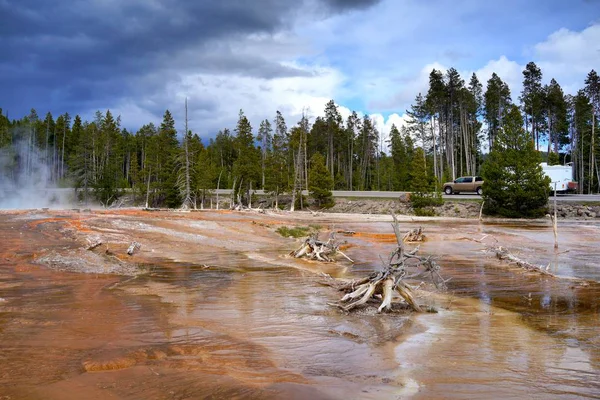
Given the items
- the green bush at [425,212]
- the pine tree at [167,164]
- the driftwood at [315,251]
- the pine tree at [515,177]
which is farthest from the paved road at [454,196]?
the driftwood at [315,251]

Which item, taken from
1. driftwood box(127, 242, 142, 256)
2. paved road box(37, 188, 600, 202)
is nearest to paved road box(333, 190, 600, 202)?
paved road box(37, 188, 600, 202)

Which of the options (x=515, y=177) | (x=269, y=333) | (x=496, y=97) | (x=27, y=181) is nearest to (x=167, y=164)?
(x=27, y=181)

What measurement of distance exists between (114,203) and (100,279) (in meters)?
55.2

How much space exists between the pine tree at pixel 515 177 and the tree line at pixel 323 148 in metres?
2.36

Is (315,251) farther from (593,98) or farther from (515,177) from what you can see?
(593,98)

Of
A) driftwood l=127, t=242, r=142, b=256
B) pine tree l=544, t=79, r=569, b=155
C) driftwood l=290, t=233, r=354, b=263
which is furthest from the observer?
pine tree l=544, t=79, r=569, b=155

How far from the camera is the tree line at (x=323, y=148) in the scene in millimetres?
57562

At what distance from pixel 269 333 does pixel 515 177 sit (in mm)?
35435

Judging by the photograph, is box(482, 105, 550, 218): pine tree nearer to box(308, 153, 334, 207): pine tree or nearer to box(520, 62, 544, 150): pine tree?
box(308, 153, 334, 207): pine tree

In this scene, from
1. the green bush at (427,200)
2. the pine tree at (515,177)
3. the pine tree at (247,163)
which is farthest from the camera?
the pine tree at (247,163)

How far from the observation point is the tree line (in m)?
57.6

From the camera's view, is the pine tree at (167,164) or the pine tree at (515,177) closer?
the pine tree at (515,177)

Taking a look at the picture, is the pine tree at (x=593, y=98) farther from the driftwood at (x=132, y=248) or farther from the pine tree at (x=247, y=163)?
the driftwood at (x=132, y=248)

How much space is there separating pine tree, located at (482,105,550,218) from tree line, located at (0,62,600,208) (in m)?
2.36
